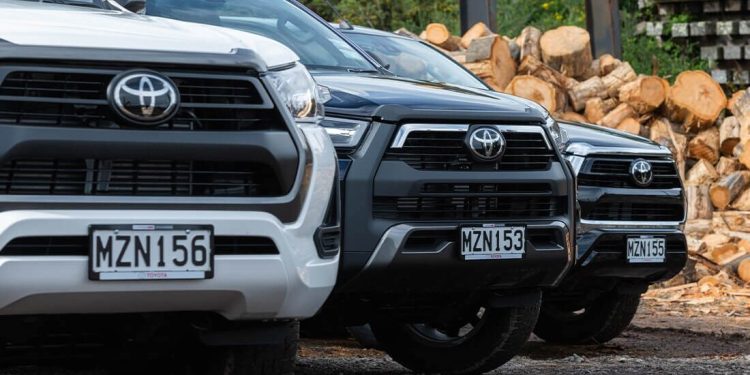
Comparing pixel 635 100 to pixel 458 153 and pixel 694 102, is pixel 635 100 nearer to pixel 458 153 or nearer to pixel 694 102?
pixel 694 102

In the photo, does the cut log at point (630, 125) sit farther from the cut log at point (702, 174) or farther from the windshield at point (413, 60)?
the windshield at point (413, 60)

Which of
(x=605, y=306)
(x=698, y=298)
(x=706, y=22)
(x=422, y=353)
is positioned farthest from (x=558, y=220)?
(x=706, y=22)

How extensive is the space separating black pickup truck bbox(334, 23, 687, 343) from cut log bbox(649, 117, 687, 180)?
4.38 meters

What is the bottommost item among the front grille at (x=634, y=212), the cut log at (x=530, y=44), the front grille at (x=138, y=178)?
the front grille at (x=634, y=212)

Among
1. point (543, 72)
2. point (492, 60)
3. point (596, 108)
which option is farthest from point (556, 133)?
point (543, 72)

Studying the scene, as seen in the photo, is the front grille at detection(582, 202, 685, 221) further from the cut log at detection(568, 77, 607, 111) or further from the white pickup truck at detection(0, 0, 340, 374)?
the cut log at detection(568, 77, 607, 111)

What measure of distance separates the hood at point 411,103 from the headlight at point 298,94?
28.3 inches

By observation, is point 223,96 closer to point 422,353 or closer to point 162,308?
point 162,308

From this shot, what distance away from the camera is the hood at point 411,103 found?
5.03m

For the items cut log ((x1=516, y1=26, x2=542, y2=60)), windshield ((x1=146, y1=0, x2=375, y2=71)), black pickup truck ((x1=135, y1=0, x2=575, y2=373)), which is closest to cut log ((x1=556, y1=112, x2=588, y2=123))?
cut log ((x1=516, y1=26, x2=542, y2=60))

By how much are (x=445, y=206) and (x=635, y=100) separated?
741 centimetres

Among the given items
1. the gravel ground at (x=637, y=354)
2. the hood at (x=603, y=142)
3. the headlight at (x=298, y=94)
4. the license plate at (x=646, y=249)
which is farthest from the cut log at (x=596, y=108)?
the headlight at (x=298, y=94)

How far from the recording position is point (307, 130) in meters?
4.19

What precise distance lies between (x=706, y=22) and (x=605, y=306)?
967 cm
